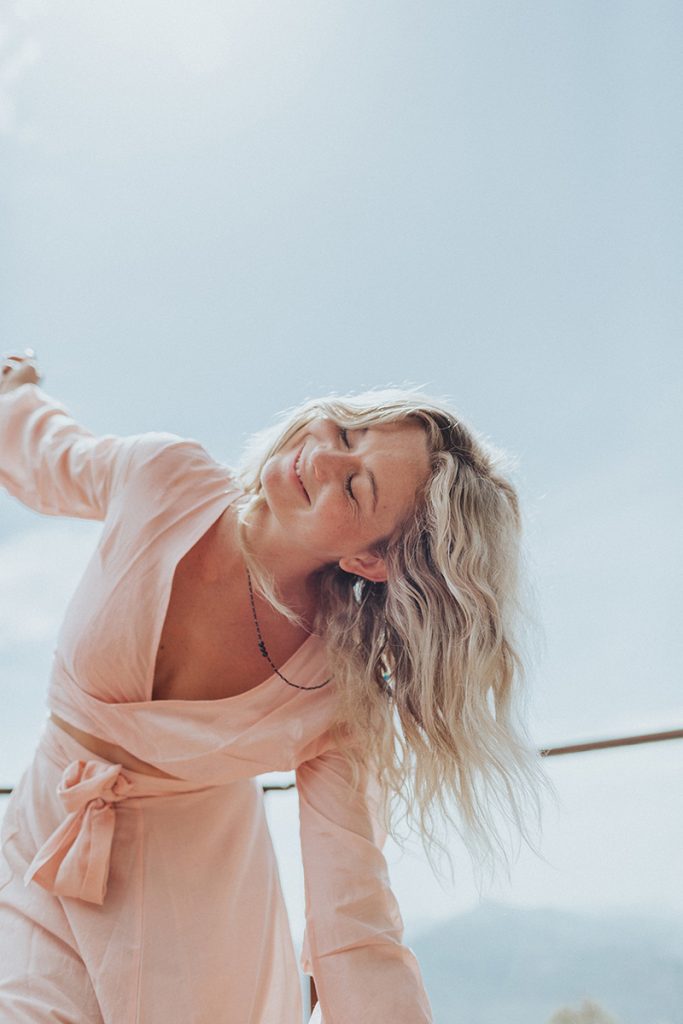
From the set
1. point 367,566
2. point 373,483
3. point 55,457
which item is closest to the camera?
point 373,483

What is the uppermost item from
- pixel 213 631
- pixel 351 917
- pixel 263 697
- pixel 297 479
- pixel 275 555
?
pixel 297 479

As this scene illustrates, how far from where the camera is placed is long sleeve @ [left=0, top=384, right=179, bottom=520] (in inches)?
61.1

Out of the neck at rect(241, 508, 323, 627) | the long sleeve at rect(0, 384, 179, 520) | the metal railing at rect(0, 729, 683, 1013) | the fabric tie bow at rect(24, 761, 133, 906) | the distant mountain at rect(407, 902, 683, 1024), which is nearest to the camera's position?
the fabric tie bow at rect(24, 761, 133, 906)

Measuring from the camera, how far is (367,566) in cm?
146

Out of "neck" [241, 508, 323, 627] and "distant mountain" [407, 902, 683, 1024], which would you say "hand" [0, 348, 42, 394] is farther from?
"distant mountain" [407, 902, 683, 1024]

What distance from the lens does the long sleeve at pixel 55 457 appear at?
155cm

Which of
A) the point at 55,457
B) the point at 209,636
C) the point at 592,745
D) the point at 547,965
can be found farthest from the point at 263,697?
the point at 547,965

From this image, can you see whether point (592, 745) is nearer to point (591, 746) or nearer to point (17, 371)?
point (591, 746)

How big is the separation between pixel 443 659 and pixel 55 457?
753 mm

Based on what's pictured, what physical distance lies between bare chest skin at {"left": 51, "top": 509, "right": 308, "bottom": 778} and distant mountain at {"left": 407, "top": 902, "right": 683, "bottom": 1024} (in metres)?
0.89

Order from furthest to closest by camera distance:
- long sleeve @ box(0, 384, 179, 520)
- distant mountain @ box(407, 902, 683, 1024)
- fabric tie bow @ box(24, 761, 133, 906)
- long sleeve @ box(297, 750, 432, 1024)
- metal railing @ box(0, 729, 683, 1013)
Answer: distant mountain @ box(407, 902, 683, 1024) < metal railing @ box(0, 729, 683, 1013) < long sleeve @ box(0, 384, 179, 520) < fabric tie bow @ box(24, 761, 133, 906) < long sleeve @ box(297, 750, 432, 1024)

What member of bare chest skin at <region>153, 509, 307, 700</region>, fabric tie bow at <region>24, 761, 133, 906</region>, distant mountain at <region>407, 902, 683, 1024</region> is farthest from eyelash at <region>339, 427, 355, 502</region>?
distant mountain at <region>407, 902, 683, 1024</region>

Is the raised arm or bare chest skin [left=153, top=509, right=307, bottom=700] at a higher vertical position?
the raised arm

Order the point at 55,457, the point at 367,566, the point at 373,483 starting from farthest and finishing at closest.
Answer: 1. the point at 55,457
2. the point at 367,566
3. the point at 373,483
